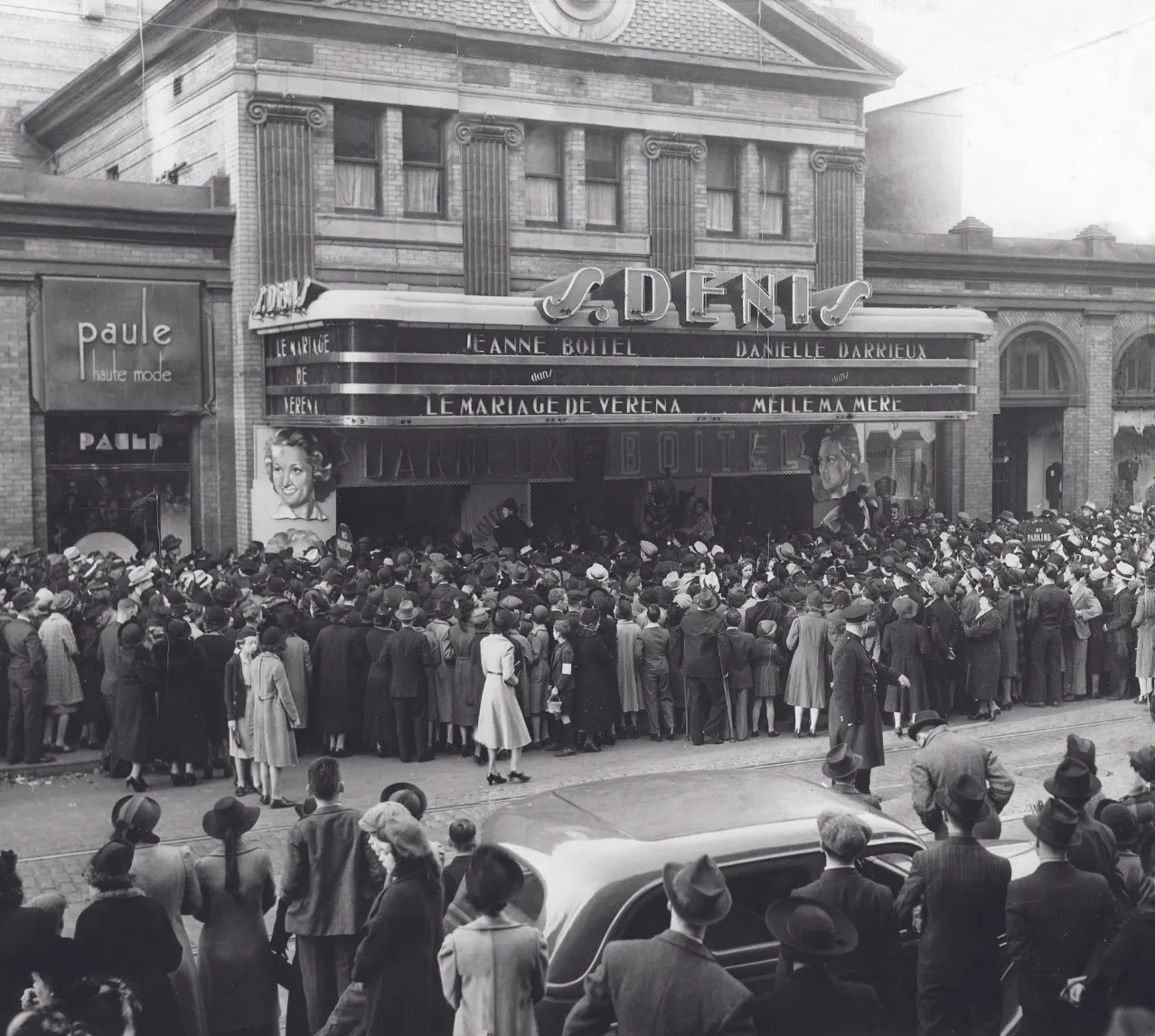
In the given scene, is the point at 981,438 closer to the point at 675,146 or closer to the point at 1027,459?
the point at 1027,459

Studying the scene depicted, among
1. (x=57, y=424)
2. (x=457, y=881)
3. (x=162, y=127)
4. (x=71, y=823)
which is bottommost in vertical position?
(x=71, y=823)

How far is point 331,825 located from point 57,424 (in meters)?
16.2

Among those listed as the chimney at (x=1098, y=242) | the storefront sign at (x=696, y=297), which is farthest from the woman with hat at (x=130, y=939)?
the chimney at (x=1098, y=242)

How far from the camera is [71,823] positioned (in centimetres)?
1156

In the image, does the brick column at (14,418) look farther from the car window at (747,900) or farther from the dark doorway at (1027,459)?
the dark doorway at (1027,459)

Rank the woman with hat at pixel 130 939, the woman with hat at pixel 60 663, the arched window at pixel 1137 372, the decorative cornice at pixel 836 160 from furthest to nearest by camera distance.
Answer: the arched window at pixel 1137 372, the decorative cornice at pixel 836 160, the woman with hat at pixel 60 663, the woman with hat at pixel 130 939

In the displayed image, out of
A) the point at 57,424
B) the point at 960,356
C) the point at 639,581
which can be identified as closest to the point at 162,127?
the point at 57,424

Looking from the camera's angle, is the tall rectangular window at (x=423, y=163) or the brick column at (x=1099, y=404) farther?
the brick column at (x=1099, y=404)

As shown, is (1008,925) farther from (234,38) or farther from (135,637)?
(234,38)

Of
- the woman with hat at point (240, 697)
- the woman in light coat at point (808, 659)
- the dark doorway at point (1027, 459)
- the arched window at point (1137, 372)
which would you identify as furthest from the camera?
the arched window at point (1137, 372)

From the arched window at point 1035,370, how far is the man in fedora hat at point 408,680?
20225mm

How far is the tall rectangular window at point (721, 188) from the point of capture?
25.5 metres

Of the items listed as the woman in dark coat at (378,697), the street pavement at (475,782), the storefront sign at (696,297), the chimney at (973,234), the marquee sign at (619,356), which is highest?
the chimney at (973,234)

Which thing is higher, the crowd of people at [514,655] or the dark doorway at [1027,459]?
the dark doorway at [1027,459]
